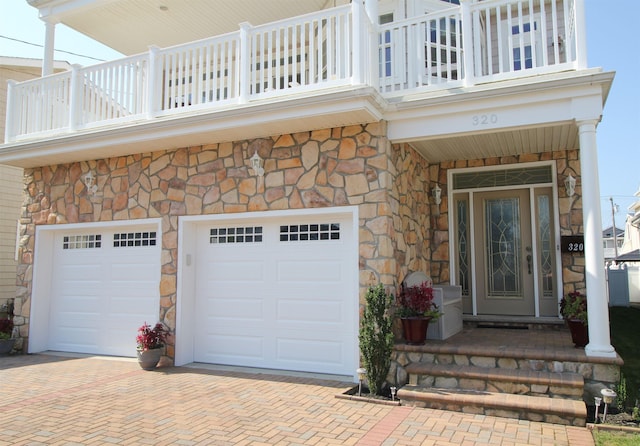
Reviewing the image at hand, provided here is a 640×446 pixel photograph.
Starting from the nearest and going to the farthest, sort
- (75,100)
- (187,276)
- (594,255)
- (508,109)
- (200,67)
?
1. (594,255)
2. (508,109)
3. (200,67)
4. (187,276)
5. (75,100)

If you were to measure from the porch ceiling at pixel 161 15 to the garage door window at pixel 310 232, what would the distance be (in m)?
4.48

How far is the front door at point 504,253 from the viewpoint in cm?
793

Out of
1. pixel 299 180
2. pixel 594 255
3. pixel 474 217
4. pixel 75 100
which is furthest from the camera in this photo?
pixel 474 217

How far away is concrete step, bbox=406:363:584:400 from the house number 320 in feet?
9.47

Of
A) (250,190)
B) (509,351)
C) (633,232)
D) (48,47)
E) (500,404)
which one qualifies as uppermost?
(48,47)

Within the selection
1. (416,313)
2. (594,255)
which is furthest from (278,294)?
(594,255)

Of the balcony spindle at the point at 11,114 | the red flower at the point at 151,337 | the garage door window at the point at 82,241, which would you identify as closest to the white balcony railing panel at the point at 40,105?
the balcony spindle at the point at 11,114

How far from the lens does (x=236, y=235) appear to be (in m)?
7.48

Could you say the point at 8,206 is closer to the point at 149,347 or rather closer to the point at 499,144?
the point at 149,347

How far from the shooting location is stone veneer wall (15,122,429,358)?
6316 mm

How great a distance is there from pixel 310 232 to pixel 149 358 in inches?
115

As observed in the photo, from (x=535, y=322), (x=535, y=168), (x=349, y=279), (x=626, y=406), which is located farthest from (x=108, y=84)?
(x=626, y=406)

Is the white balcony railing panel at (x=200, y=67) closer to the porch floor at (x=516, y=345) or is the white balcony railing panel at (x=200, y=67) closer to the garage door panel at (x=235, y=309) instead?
the garage door panel at (x=235, y=309)

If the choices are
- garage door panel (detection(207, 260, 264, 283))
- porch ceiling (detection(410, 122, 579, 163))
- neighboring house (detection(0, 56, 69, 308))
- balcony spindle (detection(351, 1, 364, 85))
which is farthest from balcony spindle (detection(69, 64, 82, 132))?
porch ceiling (detection(410, 122, 579, 163))
